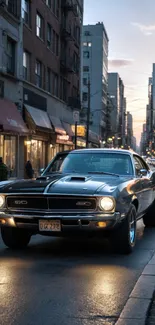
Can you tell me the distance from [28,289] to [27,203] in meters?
1.84

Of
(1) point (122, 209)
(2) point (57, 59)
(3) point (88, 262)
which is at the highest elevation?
(2) point (57, 59)

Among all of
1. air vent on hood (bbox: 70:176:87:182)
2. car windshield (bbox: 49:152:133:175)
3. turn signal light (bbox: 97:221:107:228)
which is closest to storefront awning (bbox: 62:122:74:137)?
car windshield (bbox: 49:152:133:175)

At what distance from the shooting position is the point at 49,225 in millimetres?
6809

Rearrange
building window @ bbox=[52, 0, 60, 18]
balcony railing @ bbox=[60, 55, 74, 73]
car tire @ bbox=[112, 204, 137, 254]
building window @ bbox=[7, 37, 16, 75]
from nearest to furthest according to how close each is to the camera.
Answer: car tire @ bbox=[112, 204, 137, 254], building window @ bbox=[7, 37, 16, 75], building window @ bbox=[52, 0, 60, 18], balcony railing @ bbox=[60, 55, 74, 73]

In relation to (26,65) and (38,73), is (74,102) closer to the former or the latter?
(38,73)

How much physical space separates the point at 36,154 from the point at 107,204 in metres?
24.0

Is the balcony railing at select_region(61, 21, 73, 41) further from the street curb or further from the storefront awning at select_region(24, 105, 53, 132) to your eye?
the street curb

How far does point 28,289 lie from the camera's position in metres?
5.38

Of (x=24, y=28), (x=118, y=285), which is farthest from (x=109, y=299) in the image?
(x=24, y=28)

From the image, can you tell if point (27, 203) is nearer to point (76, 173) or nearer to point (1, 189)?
point (1, 189)

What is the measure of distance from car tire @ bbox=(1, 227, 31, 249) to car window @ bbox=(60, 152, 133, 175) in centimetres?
150

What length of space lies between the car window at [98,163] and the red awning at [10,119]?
12.7 metres

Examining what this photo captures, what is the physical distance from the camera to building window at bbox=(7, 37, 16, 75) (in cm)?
2485

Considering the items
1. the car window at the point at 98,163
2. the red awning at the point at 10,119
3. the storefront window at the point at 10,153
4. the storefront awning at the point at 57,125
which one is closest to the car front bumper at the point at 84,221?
the car window at the point at 98,163
